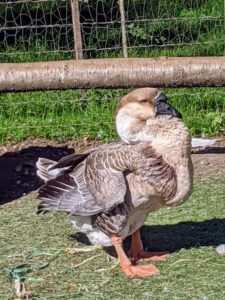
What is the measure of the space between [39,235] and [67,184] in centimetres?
71

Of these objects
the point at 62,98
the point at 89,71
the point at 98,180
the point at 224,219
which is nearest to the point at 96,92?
the point at 62,98

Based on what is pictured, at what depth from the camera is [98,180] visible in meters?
5.18

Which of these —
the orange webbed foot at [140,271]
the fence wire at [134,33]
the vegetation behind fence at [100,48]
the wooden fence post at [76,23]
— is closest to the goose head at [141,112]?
the orange webbed foot at [140,271]

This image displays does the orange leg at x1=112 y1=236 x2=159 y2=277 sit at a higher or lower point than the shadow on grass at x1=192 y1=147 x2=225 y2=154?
higher

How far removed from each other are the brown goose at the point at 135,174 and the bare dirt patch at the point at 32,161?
172 centimetres

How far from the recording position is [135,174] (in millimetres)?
5082

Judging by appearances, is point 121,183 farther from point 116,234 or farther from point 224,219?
point 224,219

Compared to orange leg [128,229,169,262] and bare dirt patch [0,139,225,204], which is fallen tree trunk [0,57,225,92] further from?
orange leg [128,229,169,262]

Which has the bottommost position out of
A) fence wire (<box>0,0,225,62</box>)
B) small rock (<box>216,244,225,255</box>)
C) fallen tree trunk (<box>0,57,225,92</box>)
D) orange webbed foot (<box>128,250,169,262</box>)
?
small rock (<box>216,244,225,255</box>)

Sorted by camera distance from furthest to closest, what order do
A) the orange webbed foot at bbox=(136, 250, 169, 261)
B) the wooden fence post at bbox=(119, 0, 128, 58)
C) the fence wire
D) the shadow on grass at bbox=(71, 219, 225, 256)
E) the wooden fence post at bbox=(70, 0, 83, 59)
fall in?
1. the fence wire
2. the wooden fence post at bbox=(119, 0, 128, 58)
3. the wooden fence post at bbox=(70, 0, 83, 59)
4. the shadow on grass at bbox=(71, 219, 225, 256)
5. the orange webbed foot at bbox=(136, 250, 169, 261)

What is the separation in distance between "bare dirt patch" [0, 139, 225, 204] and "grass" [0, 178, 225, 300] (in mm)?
388

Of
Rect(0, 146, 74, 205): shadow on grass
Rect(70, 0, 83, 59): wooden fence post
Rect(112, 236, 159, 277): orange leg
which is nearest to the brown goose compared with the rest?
Rect(112, 236, 159, 277): orange leg

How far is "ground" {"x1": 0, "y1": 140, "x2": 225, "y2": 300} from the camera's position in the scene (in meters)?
5.00

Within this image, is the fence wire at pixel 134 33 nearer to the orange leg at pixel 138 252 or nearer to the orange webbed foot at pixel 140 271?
the orange leg at pixel 138 252
